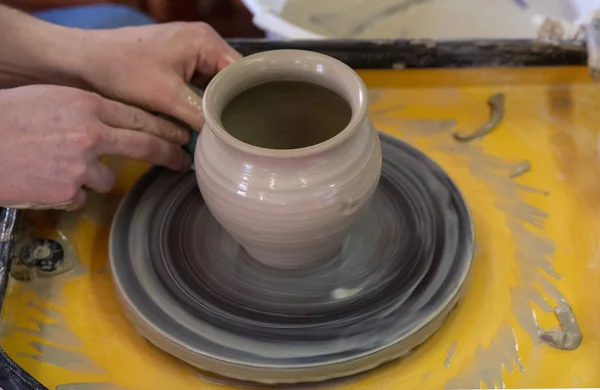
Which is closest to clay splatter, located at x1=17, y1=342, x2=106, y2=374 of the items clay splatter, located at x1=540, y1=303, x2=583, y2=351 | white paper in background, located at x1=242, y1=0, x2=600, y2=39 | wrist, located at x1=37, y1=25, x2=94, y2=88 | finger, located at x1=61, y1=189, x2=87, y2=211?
finger, located at x1=61, y1=189, x2=87, y2=211

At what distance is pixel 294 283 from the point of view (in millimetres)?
843

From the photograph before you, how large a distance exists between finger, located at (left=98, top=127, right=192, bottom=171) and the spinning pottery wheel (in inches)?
1.3

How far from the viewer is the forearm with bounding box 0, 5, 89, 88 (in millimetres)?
995

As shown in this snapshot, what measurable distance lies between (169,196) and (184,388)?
0.31 meters

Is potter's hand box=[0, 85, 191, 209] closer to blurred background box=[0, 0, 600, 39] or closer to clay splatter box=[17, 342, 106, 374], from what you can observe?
clay splatter box=[17, 342, 106, 374]

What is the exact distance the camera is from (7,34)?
101 cm

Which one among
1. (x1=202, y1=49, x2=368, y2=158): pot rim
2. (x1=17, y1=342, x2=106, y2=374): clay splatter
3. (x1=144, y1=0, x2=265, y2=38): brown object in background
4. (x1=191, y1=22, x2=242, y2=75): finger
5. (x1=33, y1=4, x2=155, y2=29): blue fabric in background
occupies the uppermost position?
(x1=202, y1=49, x2=368, y2=158): pot rim

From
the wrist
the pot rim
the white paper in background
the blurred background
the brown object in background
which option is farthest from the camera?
the brown object in background

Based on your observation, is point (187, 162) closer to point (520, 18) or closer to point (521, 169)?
point (521, 169)

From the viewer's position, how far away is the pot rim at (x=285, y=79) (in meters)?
0.72

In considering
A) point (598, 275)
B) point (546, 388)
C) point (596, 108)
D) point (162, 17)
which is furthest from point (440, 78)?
point (162, 17)

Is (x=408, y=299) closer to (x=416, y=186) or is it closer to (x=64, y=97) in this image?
(x=416, y=186)

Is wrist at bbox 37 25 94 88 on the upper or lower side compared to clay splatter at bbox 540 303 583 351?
upper

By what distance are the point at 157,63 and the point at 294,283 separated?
40 cm
